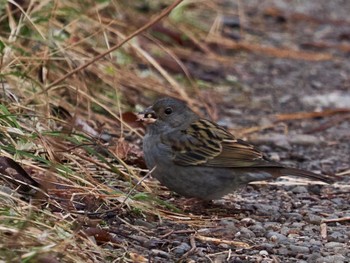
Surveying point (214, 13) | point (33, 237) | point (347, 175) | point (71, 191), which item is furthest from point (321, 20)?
point (33, 237)

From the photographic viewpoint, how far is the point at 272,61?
8.55 m

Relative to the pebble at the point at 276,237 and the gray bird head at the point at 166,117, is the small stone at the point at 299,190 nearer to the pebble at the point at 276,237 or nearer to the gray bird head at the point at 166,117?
the gray bird head at the point at 166,117

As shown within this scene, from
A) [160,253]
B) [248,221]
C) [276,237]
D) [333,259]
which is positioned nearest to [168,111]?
[248,221]

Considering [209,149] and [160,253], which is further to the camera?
[209,149]

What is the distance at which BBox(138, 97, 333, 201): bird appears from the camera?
4758 mm

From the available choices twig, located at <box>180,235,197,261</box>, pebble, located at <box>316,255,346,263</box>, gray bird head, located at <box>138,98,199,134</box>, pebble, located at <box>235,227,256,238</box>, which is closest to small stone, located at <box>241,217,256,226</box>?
pebble, located at <box>235,227,256,238</box>

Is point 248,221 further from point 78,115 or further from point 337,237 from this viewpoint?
point 78,115

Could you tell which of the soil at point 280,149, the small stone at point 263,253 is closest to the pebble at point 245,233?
the soil at point 280,149

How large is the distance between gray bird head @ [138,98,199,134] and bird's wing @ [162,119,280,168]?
0.05 metres

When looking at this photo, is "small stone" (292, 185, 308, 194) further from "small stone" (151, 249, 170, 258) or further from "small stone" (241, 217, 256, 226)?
"small stone" (151, 249, 170, 258)

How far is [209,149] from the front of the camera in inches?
193

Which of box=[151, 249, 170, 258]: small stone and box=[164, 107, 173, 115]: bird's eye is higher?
box=[164, 107, 173, 115]: bird's eye

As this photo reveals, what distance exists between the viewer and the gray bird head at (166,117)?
503 cm

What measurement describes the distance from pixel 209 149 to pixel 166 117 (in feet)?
1.05
